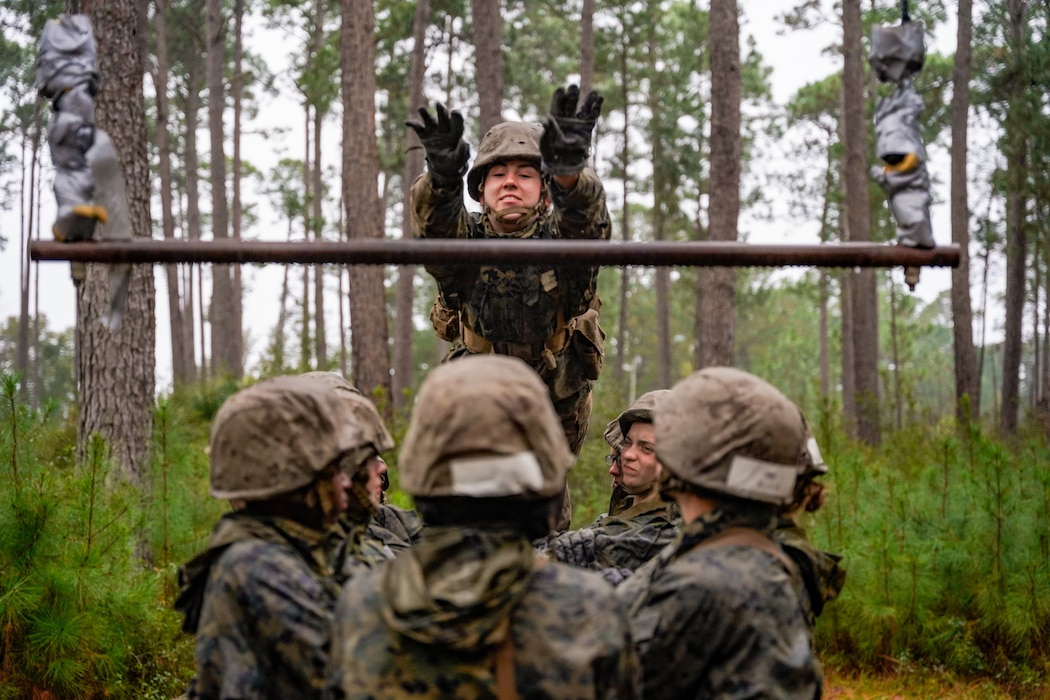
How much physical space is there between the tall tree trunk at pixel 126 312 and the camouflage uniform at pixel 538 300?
4576 millimetres

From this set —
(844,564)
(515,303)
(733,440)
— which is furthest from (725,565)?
(844,564)

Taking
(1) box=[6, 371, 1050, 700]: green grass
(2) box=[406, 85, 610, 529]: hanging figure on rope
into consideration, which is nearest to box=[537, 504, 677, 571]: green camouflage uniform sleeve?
(2) box=[406, 85, 610, 529]: hanging figure on rope

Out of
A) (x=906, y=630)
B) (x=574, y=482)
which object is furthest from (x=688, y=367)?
(x=906, y=630)

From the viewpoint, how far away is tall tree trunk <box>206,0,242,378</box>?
2403cm

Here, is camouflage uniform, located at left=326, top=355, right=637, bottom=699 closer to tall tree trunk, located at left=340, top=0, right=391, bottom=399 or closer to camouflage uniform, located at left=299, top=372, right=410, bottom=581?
camouflage uniform, located at left=299, top=372, right=410, bottom=581

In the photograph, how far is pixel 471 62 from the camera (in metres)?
27.2

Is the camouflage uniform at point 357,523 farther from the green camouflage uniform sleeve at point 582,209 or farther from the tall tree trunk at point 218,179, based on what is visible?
the tall tree trunk at point 218,179

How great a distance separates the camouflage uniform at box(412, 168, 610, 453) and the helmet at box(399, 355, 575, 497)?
4.60 ft

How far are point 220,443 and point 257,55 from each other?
30.8m

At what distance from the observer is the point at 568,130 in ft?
11.2

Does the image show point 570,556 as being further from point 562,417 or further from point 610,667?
point 610,667

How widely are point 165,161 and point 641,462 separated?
23.1m

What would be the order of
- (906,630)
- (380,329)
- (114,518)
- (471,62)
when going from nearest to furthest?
(114,518)
(906,630)
(380,329)
(471,62)

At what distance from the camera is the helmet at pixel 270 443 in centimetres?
271
